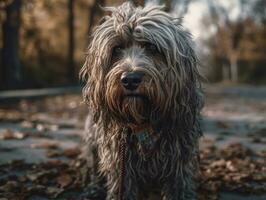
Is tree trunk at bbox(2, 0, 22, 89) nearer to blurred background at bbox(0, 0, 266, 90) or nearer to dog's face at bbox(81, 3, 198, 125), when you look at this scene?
blurred background at bbox(0, 0, 266, 90)

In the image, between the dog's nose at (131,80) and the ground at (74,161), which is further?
the ground at (74,161)

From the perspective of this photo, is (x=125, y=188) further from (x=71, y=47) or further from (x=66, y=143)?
(x=71, y=47)

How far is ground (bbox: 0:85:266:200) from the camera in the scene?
4883mm

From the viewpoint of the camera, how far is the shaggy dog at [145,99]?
379cm

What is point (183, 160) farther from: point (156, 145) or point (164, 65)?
point (164, 65)

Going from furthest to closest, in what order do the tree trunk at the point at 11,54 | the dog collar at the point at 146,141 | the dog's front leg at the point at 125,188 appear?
the tree trunk at the point at 11,54 < the dog's front leg at the point at 125,188 < the dog collar at the point at 146,141

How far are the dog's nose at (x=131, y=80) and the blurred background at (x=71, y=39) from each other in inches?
44.3

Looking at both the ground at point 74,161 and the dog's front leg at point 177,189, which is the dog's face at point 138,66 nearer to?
the dog's front leg at point 177,189

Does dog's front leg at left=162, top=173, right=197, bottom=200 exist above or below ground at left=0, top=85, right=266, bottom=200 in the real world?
above

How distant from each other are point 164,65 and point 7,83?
58.9ft

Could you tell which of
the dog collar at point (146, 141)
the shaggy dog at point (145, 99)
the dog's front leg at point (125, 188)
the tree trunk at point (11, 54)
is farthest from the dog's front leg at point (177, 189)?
the tree trunk at point (11, 54)

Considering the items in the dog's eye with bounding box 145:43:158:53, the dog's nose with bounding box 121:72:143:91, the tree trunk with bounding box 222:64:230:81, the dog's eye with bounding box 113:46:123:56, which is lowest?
the tree trunk with bounding box 222:64:230:81

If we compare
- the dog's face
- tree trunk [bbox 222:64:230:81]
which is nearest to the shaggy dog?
the dog's face

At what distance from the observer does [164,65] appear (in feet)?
12.9
